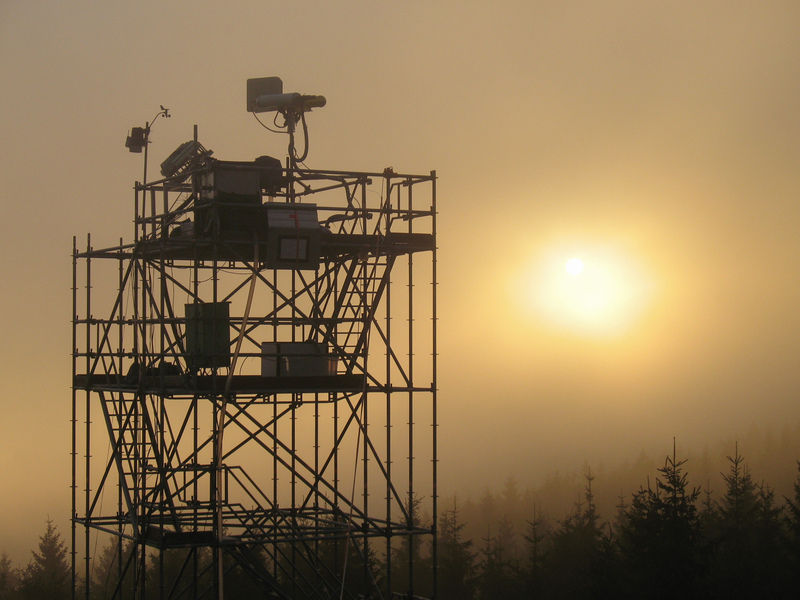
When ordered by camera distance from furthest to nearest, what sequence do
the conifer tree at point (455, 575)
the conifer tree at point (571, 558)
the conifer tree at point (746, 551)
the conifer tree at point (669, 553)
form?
1. the conifer tree at point (455, 575)
2. the conifer tree at point (571, 558)
3. the conifer tree at point (746, 551)
4. the conifer tree at point (669, 553)

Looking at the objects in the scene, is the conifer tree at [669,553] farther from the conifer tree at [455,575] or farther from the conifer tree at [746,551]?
the conifer tree at [455,575]

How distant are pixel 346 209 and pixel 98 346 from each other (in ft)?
31.0

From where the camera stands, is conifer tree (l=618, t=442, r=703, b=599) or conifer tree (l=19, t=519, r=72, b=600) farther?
conifer tree (l=19, t=519, r=72, b=600)

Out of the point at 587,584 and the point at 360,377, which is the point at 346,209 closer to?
the point at 360,377

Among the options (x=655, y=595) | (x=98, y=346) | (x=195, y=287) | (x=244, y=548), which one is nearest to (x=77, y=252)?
(x=98, y=346)

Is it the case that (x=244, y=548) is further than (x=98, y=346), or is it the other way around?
(x=98, y=346)

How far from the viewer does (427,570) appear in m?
79.1

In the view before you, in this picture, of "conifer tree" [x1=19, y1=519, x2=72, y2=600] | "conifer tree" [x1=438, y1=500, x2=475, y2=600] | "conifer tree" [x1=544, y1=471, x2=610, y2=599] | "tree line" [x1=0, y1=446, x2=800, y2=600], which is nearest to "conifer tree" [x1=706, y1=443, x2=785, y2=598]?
"tree line" [x1=0, y1=446, x2=800, y2=600]

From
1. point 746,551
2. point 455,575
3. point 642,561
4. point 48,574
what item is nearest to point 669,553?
point 642,561

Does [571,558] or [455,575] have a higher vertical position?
[571,558]

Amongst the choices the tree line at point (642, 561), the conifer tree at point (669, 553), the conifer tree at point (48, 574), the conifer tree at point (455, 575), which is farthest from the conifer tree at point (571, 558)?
the conifer tree at point (48, 574)

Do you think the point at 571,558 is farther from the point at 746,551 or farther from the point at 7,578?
the point at 7,578

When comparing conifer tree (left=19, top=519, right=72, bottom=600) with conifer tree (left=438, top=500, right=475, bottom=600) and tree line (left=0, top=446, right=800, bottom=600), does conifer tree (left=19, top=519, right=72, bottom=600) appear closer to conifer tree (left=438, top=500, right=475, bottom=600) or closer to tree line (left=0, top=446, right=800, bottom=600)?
tree line (left=0, top=446, right=800, bottom=600)

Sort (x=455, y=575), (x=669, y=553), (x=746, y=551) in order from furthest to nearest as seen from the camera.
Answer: (x=455, y=575), (x=746, y=551), (x=669, y=553)
